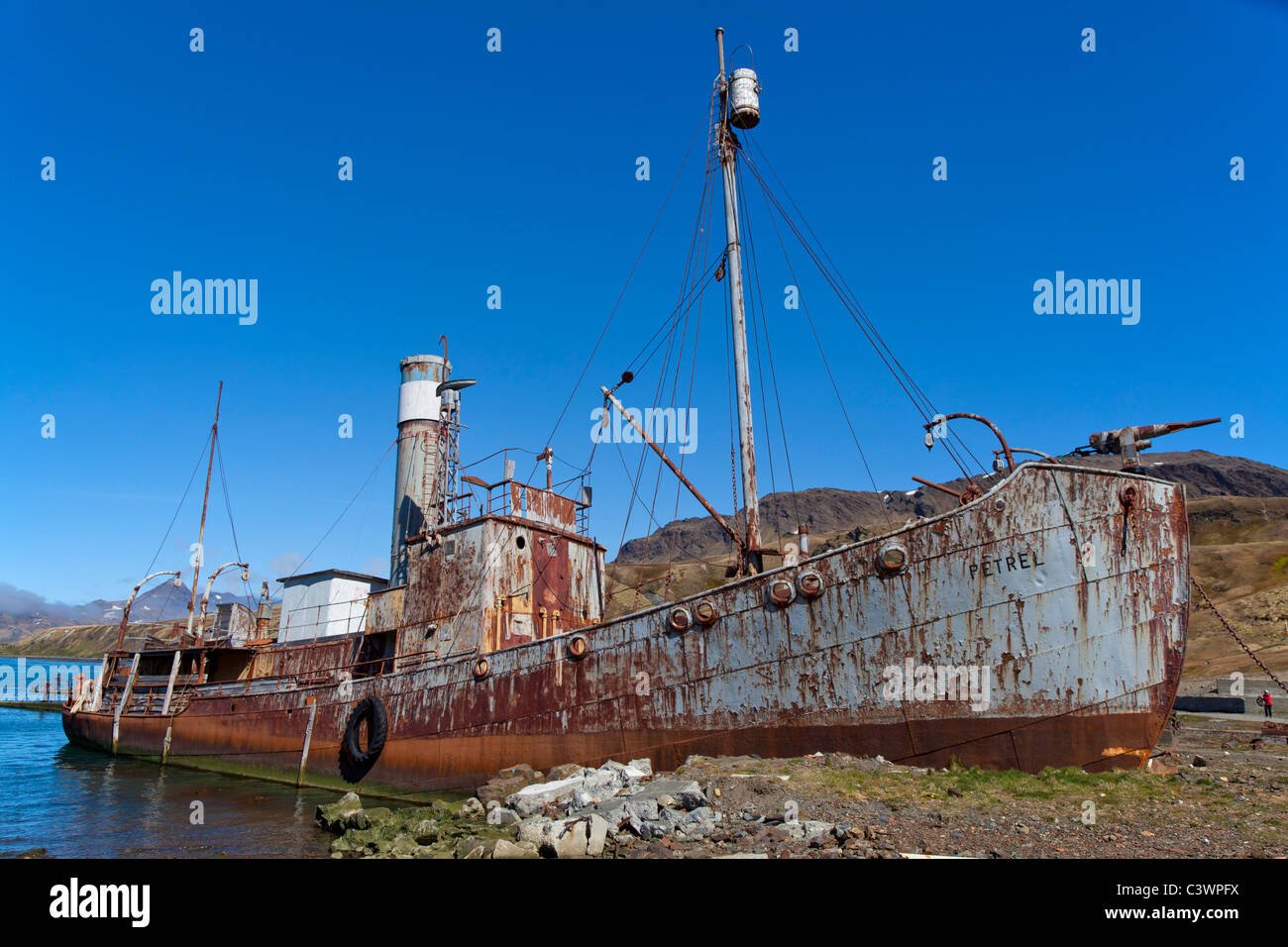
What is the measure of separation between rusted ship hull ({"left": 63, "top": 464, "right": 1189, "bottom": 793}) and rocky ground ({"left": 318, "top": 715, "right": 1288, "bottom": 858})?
609mm

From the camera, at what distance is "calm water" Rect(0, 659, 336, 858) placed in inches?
543

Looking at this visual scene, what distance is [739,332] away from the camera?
57.8 ft

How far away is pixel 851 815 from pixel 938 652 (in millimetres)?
3921

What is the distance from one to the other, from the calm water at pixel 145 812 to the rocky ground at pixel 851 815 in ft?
5.44

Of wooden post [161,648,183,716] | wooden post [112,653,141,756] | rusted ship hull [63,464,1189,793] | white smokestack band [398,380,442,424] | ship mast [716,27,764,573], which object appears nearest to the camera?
rusted ship hull [63,464,1189,793]

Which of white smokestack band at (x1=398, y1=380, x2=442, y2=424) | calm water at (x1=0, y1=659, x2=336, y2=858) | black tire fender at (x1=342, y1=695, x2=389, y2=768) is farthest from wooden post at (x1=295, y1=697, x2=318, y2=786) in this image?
white smokestack band at (x1=398, y1=380, x2=442, y2=424)

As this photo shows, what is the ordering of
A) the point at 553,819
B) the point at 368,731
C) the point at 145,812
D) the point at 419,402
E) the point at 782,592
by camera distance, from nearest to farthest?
the point at 553,819 < the point at 782,592 < the point at 145,812 < the point at 368,731 < the point at 419,402

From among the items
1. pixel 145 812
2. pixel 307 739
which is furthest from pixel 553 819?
pixel 307 739

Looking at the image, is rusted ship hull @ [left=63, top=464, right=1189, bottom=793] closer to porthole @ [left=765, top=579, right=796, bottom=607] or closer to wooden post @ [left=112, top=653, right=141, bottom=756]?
porthole @ [left=765, top=579, right=796, bottom=607]

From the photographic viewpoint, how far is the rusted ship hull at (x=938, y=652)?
39.2 ft

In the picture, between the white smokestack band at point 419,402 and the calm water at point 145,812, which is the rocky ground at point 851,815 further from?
the white smokestack band at point 419,402

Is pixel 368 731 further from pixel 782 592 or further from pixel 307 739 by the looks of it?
pixel 782 592
